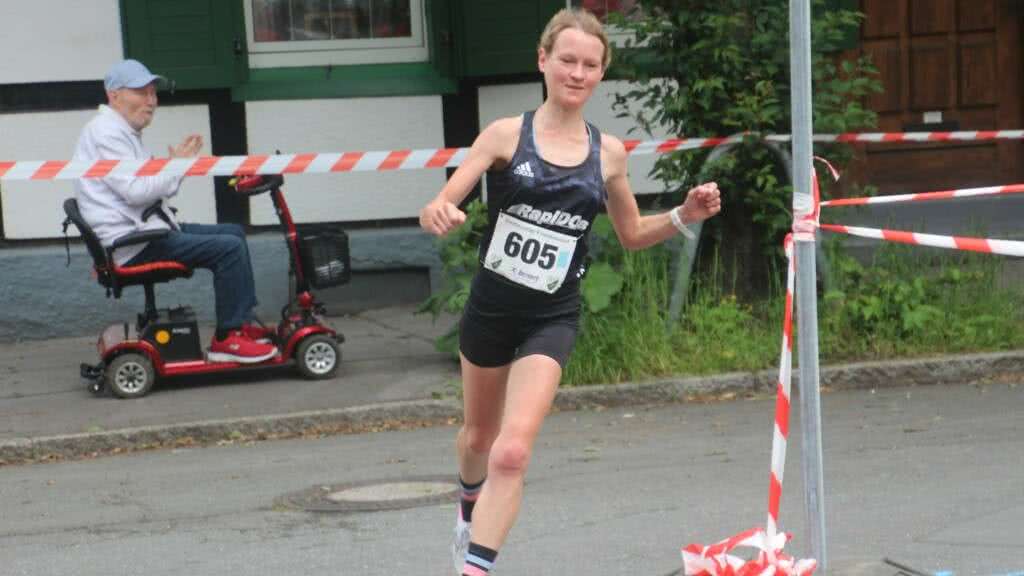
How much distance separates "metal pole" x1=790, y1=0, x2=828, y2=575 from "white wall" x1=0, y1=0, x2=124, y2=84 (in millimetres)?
7541

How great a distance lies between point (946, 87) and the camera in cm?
1373

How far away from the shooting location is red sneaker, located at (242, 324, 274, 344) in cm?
999

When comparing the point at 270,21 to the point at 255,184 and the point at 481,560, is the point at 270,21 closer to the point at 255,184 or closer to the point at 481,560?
the point at 255,184

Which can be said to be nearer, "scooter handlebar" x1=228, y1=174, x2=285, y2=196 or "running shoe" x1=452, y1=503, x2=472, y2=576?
"running shoe" x1=452, y1=503, x2=472, y2=576

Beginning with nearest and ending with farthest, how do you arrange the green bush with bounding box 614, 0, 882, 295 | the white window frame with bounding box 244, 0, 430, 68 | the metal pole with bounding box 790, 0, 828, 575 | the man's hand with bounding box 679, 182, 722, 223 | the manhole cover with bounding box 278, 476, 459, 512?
the metal pole with bounding box 790, 0, 828, 575 → the man's hand with bounding box 679, 182, 722, 223 → the manhole cover with bounding box 278, 476, 459, 512 → the green bush with bounding box 614, 0, 882, 295 → the white window frame with bounding box 244, 0, 430, 68

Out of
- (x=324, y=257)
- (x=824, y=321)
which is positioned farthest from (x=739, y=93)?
(x=324, y=257)

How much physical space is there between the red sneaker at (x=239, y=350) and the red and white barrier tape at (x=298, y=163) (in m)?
0.91

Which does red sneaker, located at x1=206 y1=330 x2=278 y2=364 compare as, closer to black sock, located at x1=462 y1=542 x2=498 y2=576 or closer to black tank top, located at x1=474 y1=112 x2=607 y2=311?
black tank top, located at x1=474 y1=112 x2=607 y2=311

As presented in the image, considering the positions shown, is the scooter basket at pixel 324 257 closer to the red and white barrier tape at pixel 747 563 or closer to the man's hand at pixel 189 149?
the man's hand at pixel 189 149

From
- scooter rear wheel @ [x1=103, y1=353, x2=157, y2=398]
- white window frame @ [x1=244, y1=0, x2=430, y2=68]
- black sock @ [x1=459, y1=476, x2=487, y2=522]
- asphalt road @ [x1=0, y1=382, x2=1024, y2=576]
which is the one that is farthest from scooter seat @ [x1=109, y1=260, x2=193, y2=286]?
black sock @ [x1=459, y1=476, x2=487, y2=522]

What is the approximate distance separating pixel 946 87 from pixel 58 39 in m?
6.54

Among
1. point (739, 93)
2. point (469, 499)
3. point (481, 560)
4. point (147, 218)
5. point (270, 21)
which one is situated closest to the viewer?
point (481, 560)

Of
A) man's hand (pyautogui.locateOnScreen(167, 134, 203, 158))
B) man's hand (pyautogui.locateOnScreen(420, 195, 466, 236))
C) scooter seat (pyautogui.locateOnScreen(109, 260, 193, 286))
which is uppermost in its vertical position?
man's hand (pyautogui.locateOnScreen(420, 195, 466, 236))

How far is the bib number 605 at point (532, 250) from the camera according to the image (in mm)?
5480
